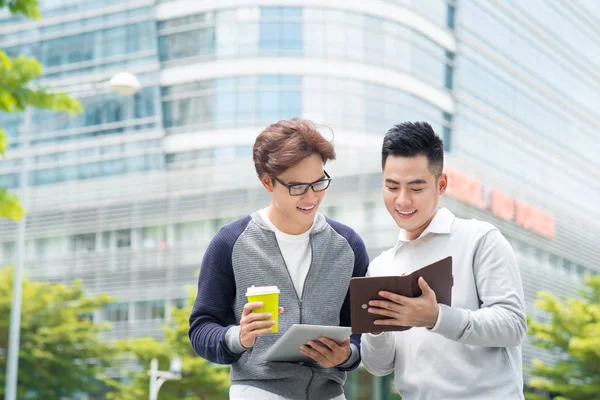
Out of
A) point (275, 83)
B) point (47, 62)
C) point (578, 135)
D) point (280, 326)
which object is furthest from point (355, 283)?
point (578, 135)

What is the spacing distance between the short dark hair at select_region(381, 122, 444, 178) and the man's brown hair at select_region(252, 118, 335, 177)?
1.01ft

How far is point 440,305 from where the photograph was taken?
10.5 ft

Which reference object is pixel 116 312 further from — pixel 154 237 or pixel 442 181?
pixel 442 181

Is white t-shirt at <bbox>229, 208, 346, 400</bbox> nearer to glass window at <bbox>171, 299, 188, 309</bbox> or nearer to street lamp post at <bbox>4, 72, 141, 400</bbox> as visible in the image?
street lamp post at <bbox>4, 72, 141, 400</bbox>

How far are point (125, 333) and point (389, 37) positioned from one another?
1397 cm

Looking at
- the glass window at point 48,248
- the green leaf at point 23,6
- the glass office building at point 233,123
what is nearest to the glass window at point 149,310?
the glass office building at point 233,123

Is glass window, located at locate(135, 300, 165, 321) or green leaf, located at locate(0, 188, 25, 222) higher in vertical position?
glass window, located at locate(135, 300, 165, 321)

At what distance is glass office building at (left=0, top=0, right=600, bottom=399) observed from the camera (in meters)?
30.6

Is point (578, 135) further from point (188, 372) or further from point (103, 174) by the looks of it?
point (188, 372)

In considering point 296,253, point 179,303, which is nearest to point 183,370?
point 179,303

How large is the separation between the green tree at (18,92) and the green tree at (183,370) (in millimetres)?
17365

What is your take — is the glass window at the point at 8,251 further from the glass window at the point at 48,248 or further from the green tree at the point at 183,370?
the green tree at the point at 183,370

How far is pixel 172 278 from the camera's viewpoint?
31.5 m

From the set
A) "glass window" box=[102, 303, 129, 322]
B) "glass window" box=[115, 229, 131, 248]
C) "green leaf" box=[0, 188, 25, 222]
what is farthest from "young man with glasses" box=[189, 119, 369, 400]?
"glass window" box=[115, 229, 131, 248]
